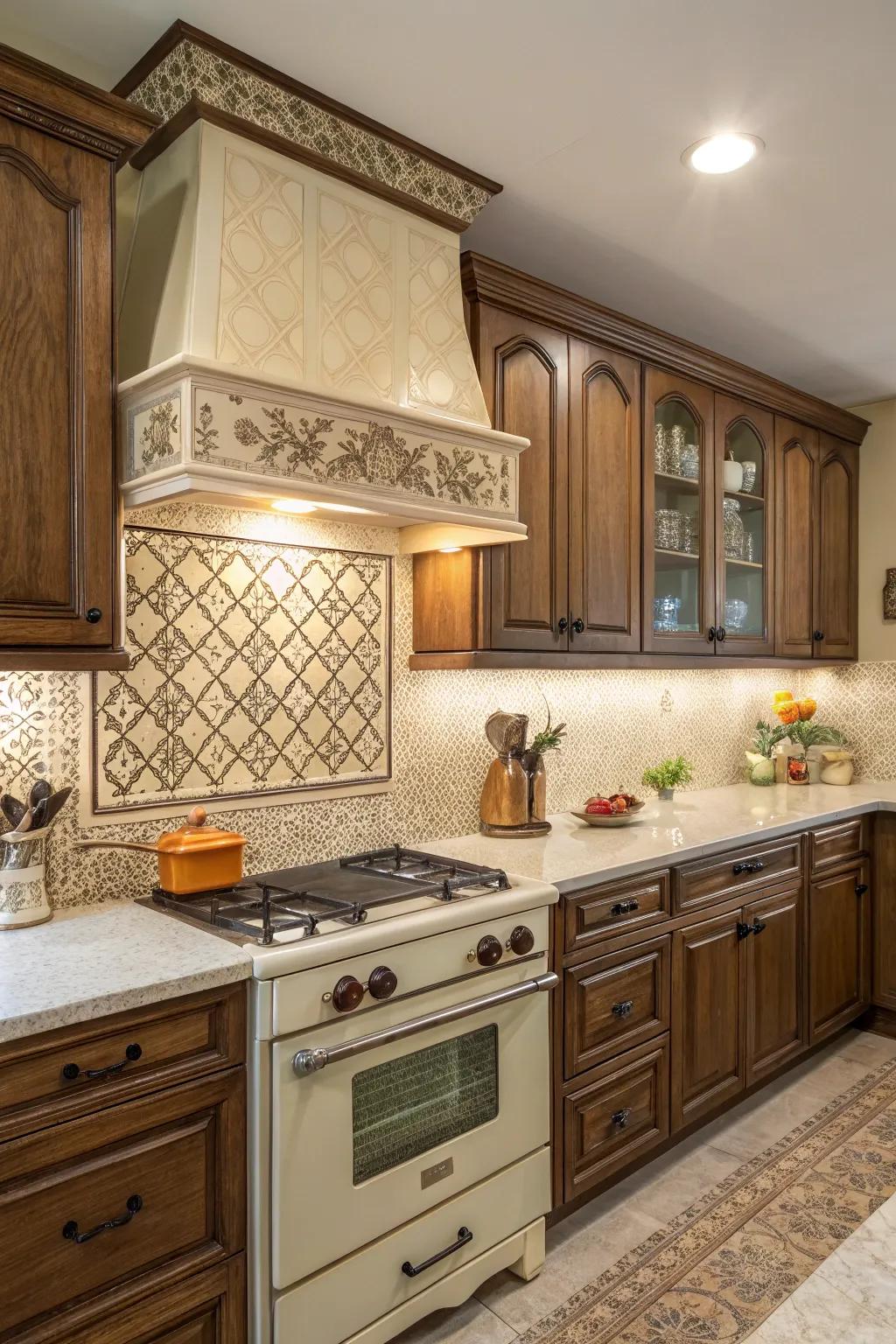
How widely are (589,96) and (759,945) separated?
256cm

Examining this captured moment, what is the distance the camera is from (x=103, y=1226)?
154 cm

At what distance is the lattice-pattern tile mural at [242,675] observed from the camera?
218cm

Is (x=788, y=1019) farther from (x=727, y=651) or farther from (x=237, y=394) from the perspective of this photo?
(x=237, y=394)

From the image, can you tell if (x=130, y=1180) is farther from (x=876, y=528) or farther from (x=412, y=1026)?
(x=876, y=528)

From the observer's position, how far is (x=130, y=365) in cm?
209

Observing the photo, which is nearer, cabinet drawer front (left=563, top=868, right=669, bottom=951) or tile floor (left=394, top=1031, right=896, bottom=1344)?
tile floor (left=394, top=1031, right=896, bottom=1344)

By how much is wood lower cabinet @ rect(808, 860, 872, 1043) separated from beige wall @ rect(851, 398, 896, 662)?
1137 mm

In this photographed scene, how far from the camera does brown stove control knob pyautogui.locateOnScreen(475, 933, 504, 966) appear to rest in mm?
2086

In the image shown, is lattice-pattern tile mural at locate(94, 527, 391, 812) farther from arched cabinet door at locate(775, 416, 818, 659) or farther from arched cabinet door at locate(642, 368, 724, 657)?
arched cabinet door at locate(775, 416, 818, 659)

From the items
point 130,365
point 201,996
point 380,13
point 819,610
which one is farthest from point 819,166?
point 201,996

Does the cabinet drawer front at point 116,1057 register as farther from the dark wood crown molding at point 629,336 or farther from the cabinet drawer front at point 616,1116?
the dark wood crown molding at point 629,336

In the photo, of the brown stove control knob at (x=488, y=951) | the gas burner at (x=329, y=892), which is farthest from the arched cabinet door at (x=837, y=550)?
the brown stove control knob at (x=488, y=951)

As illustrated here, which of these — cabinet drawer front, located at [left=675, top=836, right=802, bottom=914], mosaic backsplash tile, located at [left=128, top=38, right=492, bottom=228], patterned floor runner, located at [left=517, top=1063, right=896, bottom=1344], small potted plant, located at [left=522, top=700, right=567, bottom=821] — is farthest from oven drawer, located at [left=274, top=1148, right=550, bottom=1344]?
mosaic backsplash tile, located at [left=128, top=38, right=492, bottom=228]

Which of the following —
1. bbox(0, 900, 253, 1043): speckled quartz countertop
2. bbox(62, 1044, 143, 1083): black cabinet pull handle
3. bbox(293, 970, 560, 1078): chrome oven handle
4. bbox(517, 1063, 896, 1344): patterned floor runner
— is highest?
bbox(0, 900, 253, 1043): speckled quartz countertop
